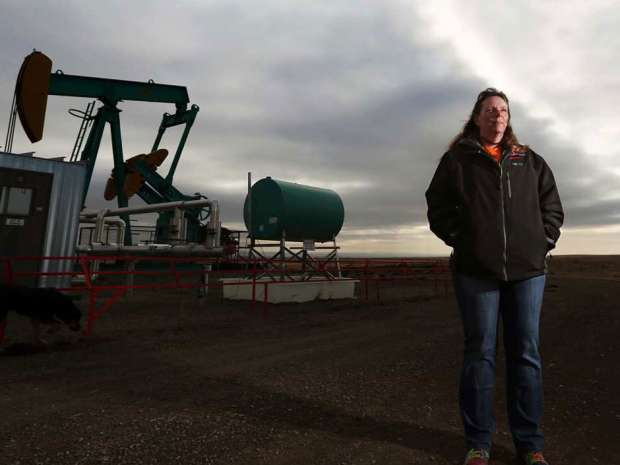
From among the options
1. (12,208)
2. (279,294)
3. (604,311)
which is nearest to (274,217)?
(279,294)

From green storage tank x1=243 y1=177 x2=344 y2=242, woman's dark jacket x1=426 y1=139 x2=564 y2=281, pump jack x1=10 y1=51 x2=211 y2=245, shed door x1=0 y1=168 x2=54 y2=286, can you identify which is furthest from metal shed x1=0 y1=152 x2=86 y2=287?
woman's dark jacket x1=426 y1=139 x2=564 y2=281

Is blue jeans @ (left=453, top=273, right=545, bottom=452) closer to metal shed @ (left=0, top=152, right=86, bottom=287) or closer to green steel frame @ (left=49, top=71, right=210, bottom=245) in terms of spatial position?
metal shed @ (left=0, top=152, right=86, bottom=287)

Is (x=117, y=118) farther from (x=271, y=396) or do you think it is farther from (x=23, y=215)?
(x=271, y=396)

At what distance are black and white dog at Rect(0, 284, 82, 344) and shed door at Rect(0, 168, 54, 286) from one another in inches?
139

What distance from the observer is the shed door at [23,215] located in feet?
27.7

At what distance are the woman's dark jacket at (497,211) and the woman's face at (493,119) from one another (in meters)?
0.13

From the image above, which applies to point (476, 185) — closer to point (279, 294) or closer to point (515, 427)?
point (515, 427)

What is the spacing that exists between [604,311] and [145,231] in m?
16.7

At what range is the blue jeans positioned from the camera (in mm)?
2297

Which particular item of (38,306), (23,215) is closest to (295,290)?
(23,215)

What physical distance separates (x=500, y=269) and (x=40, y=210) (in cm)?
943

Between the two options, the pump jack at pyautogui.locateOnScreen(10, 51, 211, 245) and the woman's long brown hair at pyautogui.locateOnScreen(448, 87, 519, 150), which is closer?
the woman's long brown hair at pyautogui.locateOnScreen(448, 87, 519, 150)

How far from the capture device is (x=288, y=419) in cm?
Answer: 306

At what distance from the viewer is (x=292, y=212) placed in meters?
11.9
